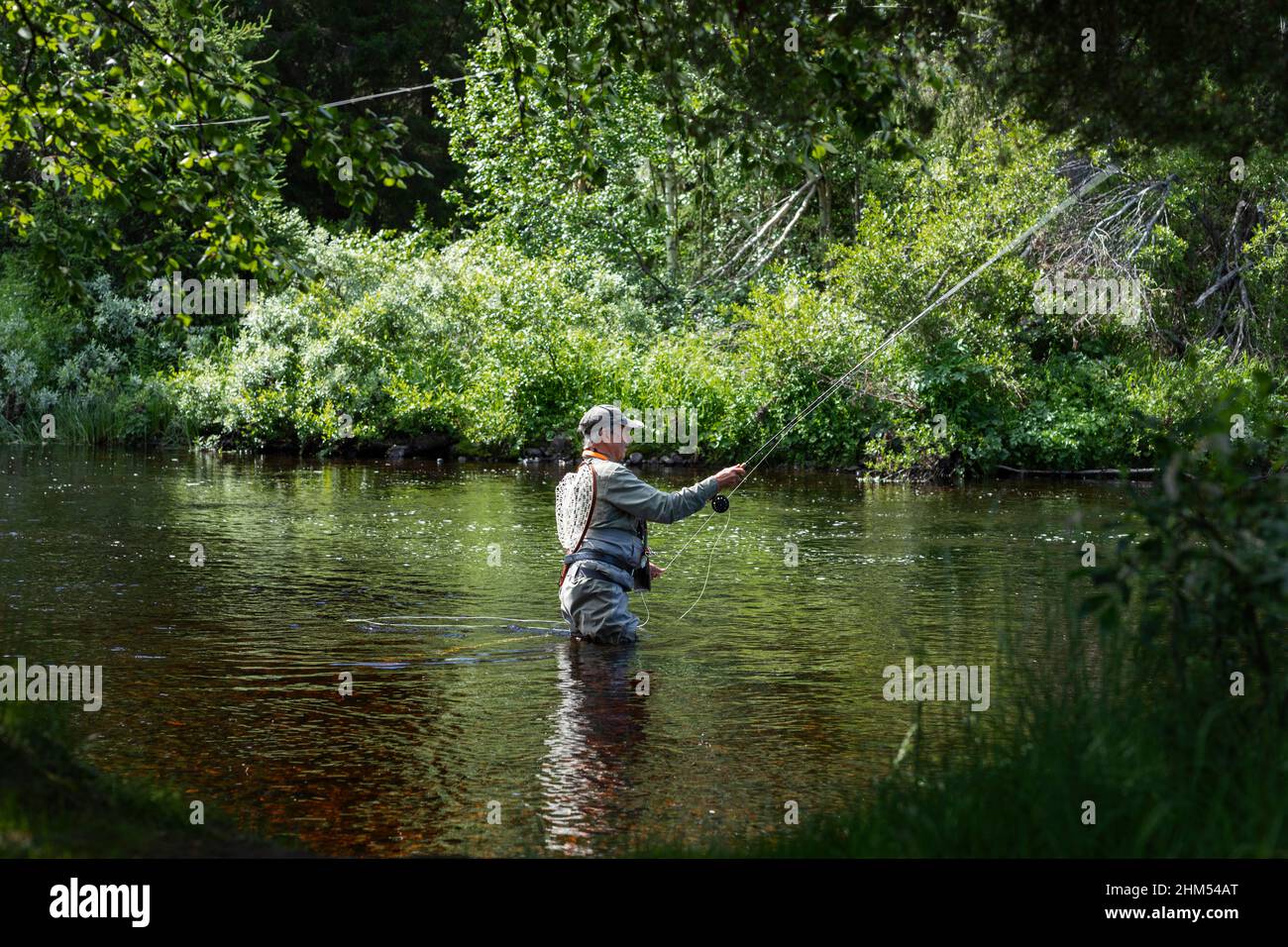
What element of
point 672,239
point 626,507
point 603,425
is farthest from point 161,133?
point 672,239

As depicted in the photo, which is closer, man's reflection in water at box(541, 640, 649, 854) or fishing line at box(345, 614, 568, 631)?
man's reflection in water at box(541, 640, 649, 854)

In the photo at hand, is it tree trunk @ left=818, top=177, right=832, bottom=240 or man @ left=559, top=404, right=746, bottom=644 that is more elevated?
tree trunk @ left=818, top=177, right=832, bottom=240

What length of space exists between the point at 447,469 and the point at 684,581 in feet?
44.1

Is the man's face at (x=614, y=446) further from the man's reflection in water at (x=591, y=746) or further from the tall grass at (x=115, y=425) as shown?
the tall grass at (x=115, y=425)

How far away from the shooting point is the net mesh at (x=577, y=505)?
990cm

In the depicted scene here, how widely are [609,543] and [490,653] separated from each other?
107 cm

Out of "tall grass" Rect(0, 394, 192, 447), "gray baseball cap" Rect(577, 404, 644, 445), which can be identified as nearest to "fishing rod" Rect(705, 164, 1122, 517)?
"gray baseball cap" Rect(577, 404, 644, 445)

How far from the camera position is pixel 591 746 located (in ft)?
24.7

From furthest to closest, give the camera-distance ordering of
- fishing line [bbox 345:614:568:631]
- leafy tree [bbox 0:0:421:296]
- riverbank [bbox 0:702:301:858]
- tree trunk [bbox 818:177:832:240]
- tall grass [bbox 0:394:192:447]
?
tree trunk [bbox 818:177:832:240], tall grass [bbox 0:394:192:447], fishing line [bbox 345:614:568:631], leafy tree [bbox 0:0:421:296], riverbank [bbox 0:702:301:858]

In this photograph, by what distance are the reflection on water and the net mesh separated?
75cm

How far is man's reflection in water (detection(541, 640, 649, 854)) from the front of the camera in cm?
626

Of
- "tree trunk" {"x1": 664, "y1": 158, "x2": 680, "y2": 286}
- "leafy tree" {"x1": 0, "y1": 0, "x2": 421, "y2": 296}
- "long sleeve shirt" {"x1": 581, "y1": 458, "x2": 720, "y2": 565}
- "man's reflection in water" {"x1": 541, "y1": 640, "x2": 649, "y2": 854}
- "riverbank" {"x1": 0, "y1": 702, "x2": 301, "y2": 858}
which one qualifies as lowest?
"man's reflection in water" {"x1": 541, "y1": 640, "x2": 649, "y2": 854}

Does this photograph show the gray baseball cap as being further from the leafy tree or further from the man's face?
the leafy tree

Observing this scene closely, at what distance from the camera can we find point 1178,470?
468 centimetres
